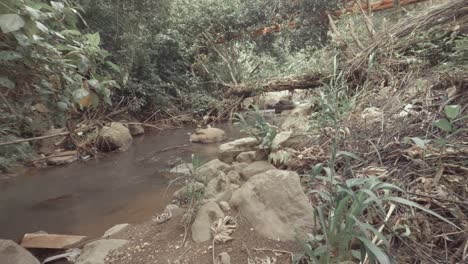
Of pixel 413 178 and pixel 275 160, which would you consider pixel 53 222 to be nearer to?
pixel 275 160

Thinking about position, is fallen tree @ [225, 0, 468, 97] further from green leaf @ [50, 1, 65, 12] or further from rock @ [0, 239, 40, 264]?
rock @ [0, 239, 40, 264]

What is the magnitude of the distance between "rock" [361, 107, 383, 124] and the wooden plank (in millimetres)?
2644

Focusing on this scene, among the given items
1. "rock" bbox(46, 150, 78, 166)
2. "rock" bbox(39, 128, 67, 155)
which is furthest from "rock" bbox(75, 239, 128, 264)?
"rock" bbox(39, 128, 67, 155)

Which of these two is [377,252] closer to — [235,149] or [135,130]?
[235,149]

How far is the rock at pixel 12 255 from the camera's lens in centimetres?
210

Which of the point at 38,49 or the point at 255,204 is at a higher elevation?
the point at 38,49

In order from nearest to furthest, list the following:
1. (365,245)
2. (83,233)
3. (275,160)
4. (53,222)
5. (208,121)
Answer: (365,245) → (275,160) → (83,233) → (53,222) → (208,121)

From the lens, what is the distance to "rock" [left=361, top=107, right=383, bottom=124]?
2472mm

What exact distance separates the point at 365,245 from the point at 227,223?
96 centimetres

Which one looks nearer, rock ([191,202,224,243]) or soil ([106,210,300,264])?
soil ([106,210,300,264])

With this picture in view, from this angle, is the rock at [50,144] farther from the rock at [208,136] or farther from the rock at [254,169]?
the rock at [254,169]

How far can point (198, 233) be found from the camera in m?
1.85

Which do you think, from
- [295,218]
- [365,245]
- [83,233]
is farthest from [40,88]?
[83,233]

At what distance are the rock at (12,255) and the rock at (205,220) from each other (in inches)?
50.4
